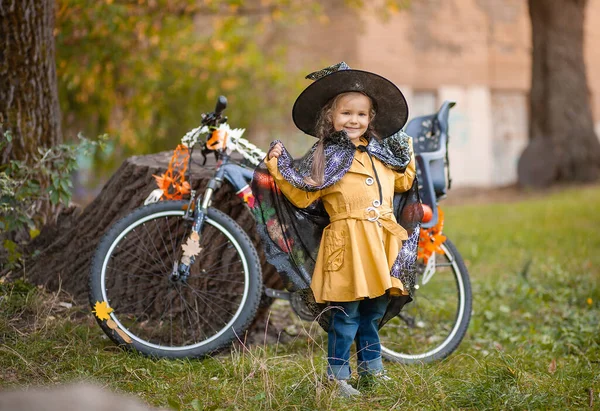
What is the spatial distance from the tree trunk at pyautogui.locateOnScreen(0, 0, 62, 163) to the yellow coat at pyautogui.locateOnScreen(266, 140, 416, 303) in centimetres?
192

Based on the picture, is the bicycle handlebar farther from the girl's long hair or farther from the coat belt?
the coat belt

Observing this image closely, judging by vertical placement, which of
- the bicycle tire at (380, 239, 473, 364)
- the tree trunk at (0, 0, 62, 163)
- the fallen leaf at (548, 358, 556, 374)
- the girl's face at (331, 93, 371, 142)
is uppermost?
the tree trunk at (0, 0, 62, 163)

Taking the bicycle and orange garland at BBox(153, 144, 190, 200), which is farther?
orange garland at BBox(153, 144, 190, 200)

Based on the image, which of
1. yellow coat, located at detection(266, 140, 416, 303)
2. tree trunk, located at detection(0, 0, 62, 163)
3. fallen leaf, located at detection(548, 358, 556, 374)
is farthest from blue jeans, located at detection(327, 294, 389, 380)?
tree trunk, located at detection(0, 0, 62, 163)

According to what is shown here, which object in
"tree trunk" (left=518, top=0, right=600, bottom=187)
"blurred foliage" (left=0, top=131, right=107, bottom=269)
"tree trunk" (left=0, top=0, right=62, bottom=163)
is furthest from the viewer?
"tree trunk" (left=518, top=0, right=600, bottom=187)

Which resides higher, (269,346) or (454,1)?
(454,1)

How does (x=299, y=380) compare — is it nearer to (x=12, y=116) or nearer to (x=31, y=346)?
(x=31, y=346)

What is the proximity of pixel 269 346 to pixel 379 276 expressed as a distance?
123 cm

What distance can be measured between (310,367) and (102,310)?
103 cm

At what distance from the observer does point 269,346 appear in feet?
14.6

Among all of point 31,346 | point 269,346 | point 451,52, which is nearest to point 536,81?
point 451,52

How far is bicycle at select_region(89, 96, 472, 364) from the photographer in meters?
3.92

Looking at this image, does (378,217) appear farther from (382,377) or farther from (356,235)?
(382,377)

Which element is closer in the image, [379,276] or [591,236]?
[379,276]
